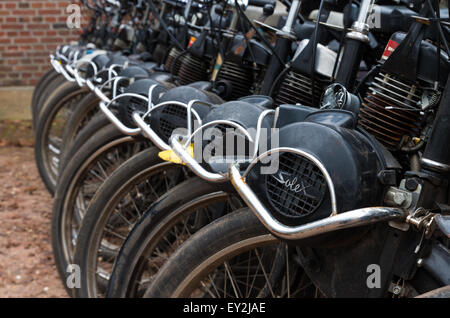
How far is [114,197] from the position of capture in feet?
7.09

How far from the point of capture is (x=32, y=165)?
4801 mm

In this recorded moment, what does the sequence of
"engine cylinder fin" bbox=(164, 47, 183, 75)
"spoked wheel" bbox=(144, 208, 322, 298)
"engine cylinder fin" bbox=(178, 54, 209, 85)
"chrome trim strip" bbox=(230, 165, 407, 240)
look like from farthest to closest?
1. "engine cylinder fin" bbox=(164, 47, 183, 75)
2. "engine cylinder fin" bbox=(178, 54, 209, 85)
3. "spoked wheel" bbox=(144, 208, 322, 298)
4. "chrome trim strip" bbox=(230, 165, 407, 240)

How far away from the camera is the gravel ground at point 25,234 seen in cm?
285

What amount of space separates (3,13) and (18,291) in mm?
4179

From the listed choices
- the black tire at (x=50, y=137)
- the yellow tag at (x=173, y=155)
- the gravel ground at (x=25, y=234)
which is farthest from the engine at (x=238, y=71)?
the black tire at (x=50, y=137)

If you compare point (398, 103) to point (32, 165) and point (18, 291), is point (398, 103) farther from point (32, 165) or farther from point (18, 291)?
point (32, 165)

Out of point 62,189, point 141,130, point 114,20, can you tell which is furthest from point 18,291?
point 114,20

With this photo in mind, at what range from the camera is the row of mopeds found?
4.00 ft

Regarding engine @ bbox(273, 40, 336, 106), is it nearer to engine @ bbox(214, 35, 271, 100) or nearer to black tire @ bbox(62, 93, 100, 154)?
engine @ bbox(214, 35, 271, 100)

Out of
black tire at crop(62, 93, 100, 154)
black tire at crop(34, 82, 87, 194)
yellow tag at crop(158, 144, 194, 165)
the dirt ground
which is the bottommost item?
the dirt ground

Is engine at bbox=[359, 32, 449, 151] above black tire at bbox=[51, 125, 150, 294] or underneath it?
above

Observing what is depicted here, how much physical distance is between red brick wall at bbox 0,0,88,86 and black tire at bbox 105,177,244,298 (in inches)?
187

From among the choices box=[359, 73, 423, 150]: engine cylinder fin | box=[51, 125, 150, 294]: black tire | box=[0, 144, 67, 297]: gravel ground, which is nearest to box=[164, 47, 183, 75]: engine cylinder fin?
box=[51, 125, 150, 294]: black tire

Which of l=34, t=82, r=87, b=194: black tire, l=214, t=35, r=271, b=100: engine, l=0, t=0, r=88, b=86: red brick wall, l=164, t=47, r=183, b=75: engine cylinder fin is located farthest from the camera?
l=0, t=0, r=88, b=86: red brick wall
